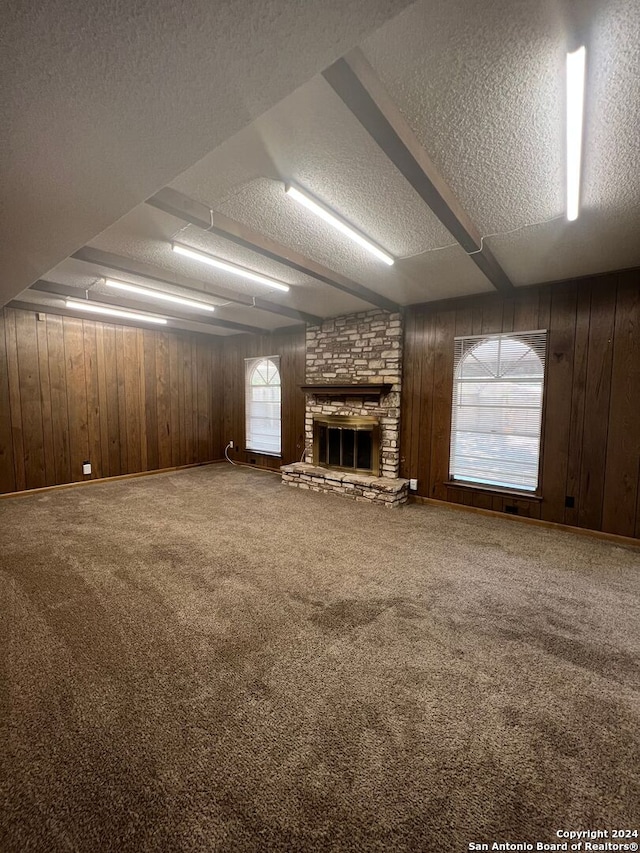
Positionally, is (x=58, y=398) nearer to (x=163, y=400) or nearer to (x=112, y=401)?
(x=112, y=401)

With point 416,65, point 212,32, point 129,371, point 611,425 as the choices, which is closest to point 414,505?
point 611,425

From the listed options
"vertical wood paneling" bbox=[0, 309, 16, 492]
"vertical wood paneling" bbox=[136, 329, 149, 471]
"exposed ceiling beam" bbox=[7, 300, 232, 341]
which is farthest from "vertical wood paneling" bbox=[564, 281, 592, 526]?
"vertical wood paneling" bbox=[0, 309, 16, 492]

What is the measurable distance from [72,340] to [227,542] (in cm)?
406

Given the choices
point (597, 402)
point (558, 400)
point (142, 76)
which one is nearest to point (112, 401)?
point (142, 76)

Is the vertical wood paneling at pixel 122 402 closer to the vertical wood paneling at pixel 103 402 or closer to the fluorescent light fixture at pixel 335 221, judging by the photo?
the vertical wood paneling at pixel 103 402

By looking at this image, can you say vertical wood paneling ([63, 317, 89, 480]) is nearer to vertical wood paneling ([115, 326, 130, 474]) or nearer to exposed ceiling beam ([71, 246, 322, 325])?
vertical wood paneling ([115, 326, 130, 474])

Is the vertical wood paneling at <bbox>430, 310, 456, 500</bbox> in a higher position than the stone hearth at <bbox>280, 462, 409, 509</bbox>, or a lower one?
higher

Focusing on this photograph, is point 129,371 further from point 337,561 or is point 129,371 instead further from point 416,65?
point 416,65

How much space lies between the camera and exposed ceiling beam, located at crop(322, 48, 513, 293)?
1.34m

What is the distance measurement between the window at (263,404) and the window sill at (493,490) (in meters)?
3.18

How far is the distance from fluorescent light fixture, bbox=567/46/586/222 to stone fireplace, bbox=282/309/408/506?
2.80 metres

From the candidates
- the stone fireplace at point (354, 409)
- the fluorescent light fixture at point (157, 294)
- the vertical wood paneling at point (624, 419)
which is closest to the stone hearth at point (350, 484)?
the stone fireplace at point (354, 409)

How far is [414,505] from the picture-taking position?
4.70 m

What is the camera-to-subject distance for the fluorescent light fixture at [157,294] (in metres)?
3.83
